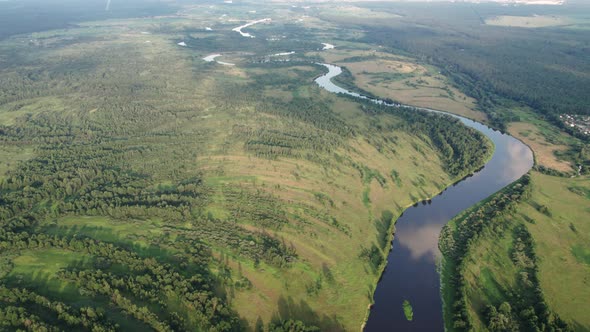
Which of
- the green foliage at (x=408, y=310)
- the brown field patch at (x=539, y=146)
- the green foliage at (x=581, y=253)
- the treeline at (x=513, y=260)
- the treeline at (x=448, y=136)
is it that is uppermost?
the treeline at (x=448, y=136)

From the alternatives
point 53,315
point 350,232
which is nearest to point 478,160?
point 350,232

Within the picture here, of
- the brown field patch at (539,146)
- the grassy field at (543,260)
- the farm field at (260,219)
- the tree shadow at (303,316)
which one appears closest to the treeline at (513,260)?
the farm field at (260,219)

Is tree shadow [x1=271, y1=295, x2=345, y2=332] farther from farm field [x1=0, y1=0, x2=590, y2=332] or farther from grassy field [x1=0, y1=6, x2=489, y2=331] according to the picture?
farm field [x1=0, y1=0, x2=590, y2=332]

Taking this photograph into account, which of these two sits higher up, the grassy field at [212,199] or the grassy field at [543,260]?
the grassy field at [212,199]

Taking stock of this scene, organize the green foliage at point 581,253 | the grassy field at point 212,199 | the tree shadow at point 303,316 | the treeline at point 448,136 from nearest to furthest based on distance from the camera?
the tree shadow at point 303,316
the grassy field at point 212,199
the green foliage at point 581,253
the treeline at point 448,136

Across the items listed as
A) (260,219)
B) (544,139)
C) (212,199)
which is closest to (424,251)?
(260,219)

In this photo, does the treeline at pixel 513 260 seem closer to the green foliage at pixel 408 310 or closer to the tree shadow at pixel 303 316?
the green foliage at pixel 408 310

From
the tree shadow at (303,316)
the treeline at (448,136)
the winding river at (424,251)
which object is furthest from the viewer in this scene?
the treeline at (448,136)

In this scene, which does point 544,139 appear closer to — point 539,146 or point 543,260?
point 539,146
